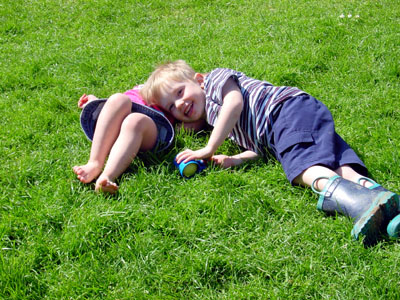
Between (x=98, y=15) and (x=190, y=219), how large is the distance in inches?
176

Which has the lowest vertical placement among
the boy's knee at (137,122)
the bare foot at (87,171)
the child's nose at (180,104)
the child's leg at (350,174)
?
the bare foot at (87,171)

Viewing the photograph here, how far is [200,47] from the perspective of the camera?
5098mm

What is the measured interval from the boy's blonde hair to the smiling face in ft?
0.10

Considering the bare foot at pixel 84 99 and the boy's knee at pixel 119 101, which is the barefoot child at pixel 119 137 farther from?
the bare foot at pixel 84 99

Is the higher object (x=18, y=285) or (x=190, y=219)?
(x=190, y=219)

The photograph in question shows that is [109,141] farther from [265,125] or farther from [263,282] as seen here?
[263,282]

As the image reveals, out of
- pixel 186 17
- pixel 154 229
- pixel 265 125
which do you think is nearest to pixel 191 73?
pixel 265 125

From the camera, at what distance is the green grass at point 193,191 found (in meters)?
2.21

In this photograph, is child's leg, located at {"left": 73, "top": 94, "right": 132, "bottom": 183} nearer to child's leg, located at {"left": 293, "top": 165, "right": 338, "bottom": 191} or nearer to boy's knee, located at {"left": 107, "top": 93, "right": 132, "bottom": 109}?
boy's knee, located at {"left": 107, "top": 93, "right": 132, "bottom": 109}

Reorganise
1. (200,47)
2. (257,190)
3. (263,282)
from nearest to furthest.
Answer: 1. (263,282)
2. (257,190)
3. (200,47)

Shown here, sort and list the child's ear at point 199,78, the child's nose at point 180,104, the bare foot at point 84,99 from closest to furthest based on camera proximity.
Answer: the child's nose at point 180,104
the child's ear at point 199,78
the bare foot at point 84,99

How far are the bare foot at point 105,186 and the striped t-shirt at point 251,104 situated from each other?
92cm

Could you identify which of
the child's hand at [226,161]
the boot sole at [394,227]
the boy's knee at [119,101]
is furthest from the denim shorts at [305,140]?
the boy's knee at [119,101]

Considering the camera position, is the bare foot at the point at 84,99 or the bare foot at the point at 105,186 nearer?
the bare foot at the point at 105,186
